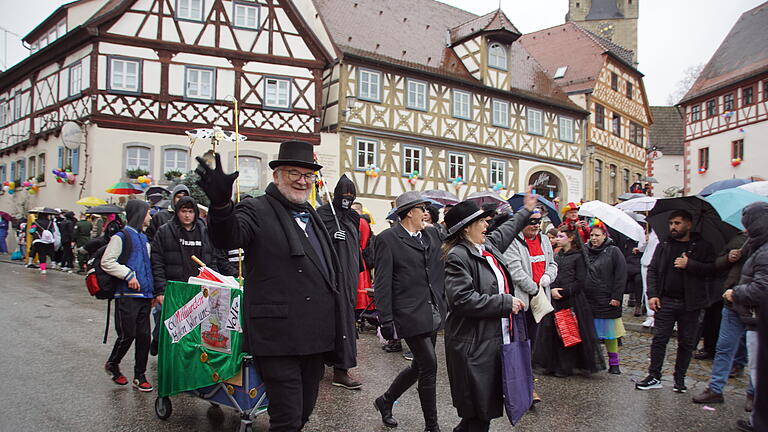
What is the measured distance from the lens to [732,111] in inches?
1369

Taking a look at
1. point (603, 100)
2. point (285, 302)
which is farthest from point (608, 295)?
point (603, 100)

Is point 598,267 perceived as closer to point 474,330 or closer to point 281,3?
point 474,330

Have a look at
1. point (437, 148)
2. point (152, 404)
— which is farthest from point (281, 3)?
point (152, 404)

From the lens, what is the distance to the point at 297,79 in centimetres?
2278

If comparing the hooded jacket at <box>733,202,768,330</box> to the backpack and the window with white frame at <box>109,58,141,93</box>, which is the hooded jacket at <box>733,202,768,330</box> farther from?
the window with white frame at <box>109,58,141,93</box>

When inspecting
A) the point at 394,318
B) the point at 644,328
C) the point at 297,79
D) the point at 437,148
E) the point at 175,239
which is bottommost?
the point at 644,328

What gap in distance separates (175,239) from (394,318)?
244 cm

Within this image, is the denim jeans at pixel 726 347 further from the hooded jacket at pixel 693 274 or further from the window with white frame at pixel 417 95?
the window with white frame at pixel 417 95

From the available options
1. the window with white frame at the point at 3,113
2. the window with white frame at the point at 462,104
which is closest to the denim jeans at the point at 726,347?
the window with white frame at the point at 462,104

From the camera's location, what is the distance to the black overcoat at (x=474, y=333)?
3.87m

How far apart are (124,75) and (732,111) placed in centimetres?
3232

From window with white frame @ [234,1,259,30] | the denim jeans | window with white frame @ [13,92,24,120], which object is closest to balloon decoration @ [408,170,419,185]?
window with white frame @ [234,1,259,30]

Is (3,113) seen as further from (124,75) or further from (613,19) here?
(613,19)

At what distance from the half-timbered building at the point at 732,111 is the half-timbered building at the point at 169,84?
24.3m
